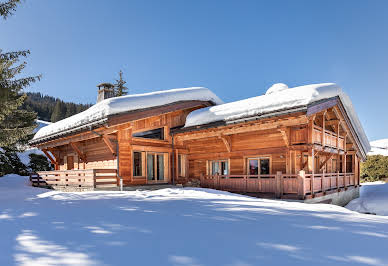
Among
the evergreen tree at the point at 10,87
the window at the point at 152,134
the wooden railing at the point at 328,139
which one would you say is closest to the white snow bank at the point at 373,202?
the wooden railing at the point at 328,139

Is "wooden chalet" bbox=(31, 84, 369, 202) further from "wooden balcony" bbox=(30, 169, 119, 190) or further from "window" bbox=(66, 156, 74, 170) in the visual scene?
"window" bbox=(66, 156, 74, 170)

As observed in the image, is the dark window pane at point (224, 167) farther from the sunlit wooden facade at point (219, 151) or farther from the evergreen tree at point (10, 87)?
the evergreen tree at point (10, 87)

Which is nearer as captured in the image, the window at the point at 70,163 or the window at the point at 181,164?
the window at the point at 181,164

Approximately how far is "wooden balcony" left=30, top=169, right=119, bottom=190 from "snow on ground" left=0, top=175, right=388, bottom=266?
227 inches

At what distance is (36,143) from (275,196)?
15.5m

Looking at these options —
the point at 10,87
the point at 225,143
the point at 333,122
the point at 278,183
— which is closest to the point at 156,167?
the point at 225,143

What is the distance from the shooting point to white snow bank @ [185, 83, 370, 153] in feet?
33.8

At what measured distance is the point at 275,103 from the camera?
35.6 ft

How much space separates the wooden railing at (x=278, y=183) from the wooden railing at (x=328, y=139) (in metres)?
1.60

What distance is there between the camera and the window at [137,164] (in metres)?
13.3

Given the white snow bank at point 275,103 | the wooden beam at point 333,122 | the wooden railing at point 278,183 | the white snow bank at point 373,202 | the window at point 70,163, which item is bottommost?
the white snow bank at point 373,202

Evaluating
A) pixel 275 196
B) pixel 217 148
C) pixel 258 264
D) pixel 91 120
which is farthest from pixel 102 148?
pixel 258 264

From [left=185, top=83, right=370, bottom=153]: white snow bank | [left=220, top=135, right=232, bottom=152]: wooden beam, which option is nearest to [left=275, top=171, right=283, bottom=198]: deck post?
[left=185, top=83, right=370, bottom=153]: white snow bank

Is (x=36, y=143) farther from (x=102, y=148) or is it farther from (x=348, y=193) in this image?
(x=348, y=193)
